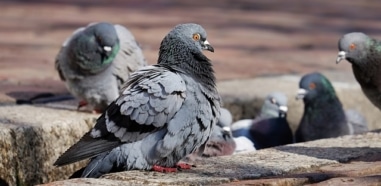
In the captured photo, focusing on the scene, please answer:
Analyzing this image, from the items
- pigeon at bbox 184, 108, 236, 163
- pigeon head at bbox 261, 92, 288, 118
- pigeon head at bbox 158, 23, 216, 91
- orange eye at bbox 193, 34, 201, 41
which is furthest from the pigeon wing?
pigeon head at bbox 261, 92, 288, 118

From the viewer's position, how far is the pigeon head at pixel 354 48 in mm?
6848

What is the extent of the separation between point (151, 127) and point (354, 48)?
7.74ft

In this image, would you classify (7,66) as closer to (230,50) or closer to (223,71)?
(223,71)

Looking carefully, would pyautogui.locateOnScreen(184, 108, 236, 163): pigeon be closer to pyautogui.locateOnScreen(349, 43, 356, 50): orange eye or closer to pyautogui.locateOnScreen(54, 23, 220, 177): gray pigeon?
pyautogui.locateOnScreen(349, 43, 356, 50): orange eye

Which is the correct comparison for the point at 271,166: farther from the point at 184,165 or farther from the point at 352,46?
the point at 352,46

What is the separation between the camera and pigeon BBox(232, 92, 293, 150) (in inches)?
280

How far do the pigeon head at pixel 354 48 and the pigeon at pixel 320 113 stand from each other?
0.44m

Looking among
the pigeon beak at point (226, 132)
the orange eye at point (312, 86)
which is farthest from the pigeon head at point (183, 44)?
the orange eye at point (312, 86)

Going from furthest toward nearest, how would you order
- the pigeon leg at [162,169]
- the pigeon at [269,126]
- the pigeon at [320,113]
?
the pigeon at [320,113]
the pigeon at [269,126]
the pigeon leg at [162,169]

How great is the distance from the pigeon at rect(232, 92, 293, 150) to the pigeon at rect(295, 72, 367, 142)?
130mm

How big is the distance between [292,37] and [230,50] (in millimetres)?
1313

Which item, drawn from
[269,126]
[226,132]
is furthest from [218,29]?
[226,132]

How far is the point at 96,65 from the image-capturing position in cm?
650

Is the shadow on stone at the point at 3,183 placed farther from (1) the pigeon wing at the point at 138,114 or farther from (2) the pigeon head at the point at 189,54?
(2) the pigeon head at the point at 189,54
